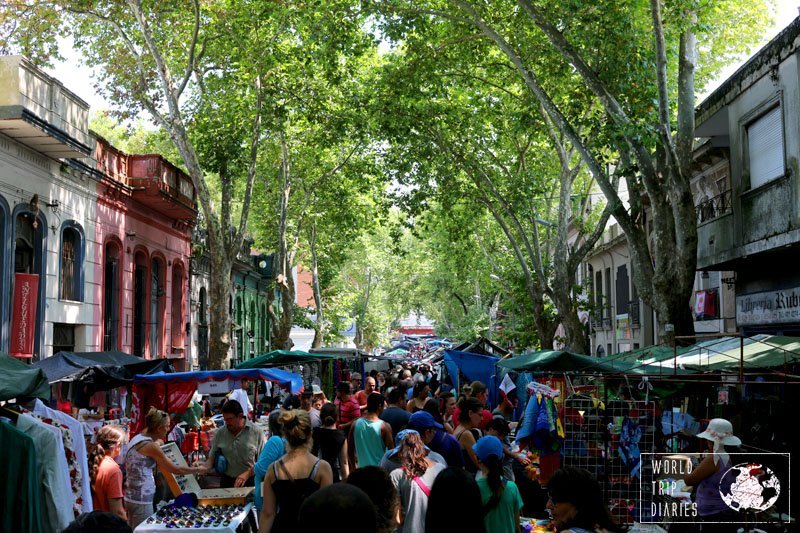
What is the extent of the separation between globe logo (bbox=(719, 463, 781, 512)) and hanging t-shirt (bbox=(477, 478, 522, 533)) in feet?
9.93

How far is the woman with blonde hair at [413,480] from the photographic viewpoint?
21.0ft

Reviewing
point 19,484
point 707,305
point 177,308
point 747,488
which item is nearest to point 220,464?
point 19,484

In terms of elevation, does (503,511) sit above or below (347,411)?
below

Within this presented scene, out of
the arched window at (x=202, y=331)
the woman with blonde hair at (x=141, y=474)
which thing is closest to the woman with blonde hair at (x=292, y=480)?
the woman with blonde hair at (x=141, y=474)

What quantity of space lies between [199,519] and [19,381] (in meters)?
1.88

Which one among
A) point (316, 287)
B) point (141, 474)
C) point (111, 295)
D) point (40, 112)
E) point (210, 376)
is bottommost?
point (141, 474)

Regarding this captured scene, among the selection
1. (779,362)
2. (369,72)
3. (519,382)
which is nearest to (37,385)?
(779,362)

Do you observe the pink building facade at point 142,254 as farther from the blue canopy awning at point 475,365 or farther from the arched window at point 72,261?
the blue canopy awning at point 475,365

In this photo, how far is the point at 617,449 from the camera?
10102mm

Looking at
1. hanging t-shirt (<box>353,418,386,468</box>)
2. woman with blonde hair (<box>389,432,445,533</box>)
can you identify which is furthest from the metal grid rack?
woman with blonde hair (<box>389,432,445,533</box>)

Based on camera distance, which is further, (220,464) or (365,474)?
(220,464)

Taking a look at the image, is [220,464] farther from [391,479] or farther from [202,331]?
[202,331]

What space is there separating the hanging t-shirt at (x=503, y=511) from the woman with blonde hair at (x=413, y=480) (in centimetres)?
39

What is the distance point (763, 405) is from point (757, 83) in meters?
6.73
